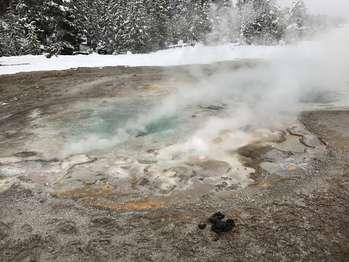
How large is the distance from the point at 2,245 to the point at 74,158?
204 cm

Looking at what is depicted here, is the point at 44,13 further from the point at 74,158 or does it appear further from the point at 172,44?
the point at 74,158

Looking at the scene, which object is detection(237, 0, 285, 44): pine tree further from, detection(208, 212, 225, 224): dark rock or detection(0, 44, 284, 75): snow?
detection(208, 212, 225, 224): dark rock

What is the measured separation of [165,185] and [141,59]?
29.5 feet

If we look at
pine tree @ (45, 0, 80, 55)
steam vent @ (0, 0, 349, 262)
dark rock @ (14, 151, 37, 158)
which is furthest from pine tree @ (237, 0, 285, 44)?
dark rock @ (14, 151, 37, 158)

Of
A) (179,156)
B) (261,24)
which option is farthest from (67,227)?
(261,24)

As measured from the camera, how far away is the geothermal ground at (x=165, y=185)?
453cm

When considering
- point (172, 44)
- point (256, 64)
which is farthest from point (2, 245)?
point (172, 44)

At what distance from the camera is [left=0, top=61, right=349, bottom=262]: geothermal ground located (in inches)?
178

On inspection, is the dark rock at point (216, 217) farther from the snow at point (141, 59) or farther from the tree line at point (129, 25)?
the tree line at point (129, 25)

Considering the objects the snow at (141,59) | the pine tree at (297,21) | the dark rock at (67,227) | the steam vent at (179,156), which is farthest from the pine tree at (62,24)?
the dark rock at (67,227)

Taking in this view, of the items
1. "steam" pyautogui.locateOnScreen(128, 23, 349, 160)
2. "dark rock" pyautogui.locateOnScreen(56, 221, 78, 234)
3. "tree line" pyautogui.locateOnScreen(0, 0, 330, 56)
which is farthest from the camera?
"tree line" pyautogui.locateOnScreen(0, 0, 330, 56)

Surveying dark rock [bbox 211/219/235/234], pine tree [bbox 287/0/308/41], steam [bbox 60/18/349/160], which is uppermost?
pine tree [bbox 287/0/308/41]

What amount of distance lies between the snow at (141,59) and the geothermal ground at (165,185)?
4.65 metres

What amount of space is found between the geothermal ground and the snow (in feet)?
15.2
